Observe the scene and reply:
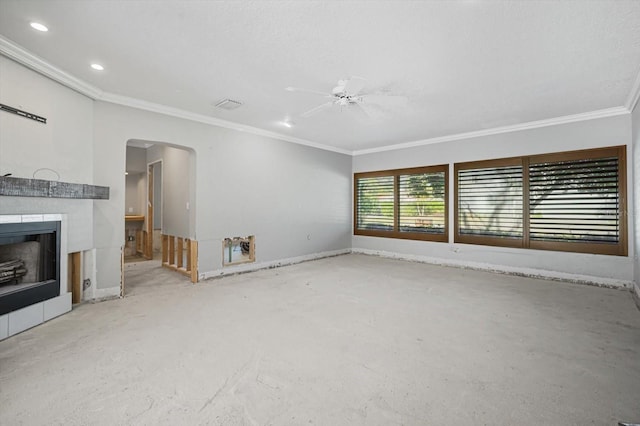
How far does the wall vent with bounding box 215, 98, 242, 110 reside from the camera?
3.91m

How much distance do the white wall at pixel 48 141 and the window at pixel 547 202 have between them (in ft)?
19.6

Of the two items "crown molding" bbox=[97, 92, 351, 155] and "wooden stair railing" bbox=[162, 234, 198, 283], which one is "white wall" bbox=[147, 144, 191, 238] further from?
"crown molding" bbox=[97, 92, 351, 155]

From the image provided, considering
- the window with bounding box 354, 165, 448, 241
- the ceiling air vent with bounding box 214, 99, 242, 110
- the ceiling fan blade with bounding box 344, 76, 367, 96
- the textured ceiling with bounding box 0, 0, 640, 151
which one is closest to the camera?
the textured ceiling with bounding box 0, 0, 640, 151

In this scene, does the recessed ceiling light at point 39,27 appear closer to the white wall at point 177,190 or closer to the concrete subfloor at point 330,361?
the white wall at point 177,190

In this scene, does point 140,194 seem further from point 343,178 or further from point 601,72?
point 601,72

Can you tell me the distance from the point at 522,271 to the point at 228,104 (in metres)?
5.46

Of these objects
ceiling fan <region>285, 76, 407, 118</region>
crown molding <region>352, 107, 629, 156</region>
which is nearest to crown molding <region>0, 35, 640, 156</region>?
crown molding <region>352, 107, 629, 156</region>

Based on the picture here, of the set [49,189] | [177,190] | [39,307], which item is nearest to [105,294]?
[39,307]

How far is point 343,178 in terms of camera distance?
7238mm

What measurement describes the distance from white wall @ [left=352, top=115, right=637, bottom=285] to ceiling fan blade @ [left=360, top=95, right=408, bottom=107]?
240 centimetres

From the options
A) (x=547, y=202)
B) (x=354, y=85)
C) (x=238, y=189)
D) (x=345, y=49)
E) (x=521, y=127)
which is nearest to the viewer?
(x=345, y=49)

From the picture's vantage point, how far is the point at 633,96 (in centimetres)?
366

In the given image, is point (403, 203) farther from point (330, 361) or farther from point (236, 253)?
point (330, 361)

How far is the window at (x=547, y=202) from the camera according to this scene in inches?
168
